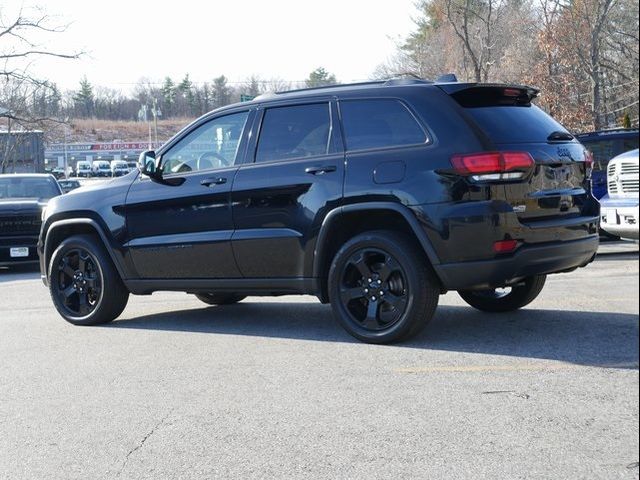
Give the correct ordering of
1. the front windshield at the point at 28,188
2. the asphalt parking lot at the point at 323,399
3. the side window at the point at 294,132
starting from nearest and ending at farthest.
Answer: the asphalt parking lot at the point at 323,399 < the side window at the point at 294,132 < the front windshield at the point at 28,188

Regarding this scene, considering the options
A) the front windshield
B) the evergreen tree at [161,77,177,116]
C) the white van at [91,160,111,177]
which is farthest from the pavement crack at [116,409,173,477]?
the white van at [91,160,111,177]

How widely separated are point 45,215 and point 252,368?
3402 millimetres

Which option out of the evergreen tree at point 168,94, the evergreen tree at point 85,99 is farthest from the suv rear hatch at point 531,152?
the evergreen tree at point 168,94

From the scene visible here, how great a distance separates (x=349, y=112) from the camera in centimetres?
656

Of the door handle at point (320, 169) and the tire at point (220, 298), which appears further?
the tire at point (220, 298)

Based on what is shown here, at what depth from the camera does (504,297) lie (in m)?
7.30

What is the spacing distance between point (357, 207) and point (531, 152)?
130 cm

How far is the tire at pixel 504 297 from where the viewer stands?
7094mm

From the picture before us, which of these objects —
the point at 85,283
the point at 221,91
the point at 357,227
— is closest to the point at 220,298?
the point at 85,283

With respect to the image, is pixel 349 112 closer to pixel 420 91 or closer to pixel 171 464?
pixel 420 91

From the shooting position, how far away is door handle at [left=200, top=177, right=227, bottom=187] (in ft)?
22.8

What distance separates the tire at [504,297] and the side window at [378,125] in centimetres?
161

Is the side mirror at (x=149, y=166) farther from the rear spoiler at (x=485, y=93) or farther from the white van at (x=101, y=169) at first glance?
the white van at (x=101, y=169)

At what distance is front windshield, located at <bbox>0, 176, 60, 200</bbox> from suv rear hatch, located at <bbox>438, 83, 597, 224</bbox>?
1143cm
